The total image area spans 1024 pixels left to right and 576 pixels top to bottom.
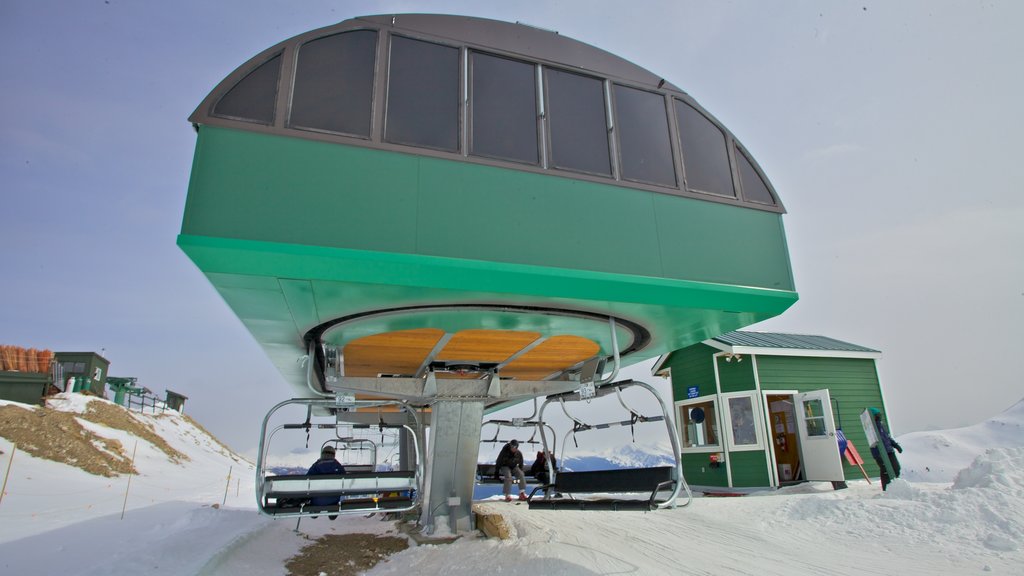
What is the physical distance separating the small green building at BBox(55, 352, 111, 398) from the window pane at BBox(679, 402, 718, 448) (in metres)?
25.4

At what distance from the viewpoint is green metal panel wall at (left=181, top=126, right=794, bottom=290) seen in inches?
159

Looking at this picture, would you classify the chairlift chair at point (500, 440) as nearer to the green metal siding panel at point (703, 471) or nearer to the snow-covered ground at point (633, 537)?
the snow-covered ground at point (633, 537)

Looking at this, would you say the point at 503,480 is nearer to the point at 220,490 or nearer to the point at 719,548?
the point at 719,548

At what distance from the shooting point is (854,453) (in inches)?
558

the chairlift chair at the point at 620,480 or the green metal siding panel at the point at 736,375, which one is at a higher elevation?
the green metal siding panel at the point at 736,375

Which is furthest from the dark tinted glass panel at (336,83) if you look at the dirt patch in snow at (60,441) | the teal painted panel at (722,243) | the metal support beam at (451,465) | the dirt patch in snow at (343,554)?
the dirt patch in snow at (60,441)

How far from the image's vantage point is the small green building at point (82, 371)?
24.3m

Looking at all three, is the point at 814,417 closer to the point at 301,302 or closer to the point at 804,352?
the point at 804,352

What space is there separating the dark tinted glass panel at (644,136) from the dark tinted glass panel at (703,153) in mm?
209

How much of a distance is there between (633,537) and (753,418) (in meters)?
7.61

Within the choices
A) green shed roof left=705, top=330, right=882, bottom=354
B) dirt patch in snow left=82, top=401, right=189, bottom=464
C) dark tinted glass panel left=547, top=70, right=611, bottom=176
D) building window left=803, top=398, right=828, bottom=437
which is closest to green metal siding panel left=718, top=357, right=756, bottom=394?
green shed roof left=705, top=330, right=882, bottom=354

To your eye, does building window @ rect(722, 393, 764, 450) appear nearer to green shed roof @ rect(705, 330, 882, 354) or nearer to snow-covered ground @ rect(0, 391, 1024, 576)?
green shed roof @ rect(705, 330, 882, 354)

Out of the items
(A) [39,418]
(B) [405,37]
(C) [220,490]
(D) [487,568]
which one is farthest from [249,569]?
(A) [39,418]

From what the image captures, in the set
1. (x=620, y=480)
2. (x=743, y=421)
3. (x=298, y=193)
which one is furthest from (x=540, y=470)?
(x=298, y=193)
